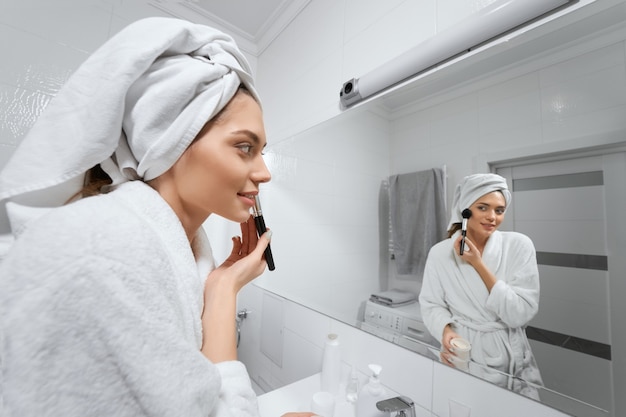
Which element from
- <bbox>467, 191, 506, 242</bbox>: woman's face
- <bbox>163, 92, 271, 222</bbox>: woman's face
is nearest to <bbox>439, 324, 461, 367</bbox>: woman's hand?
<bbox>467, 191, 506, 242</bbox>: woman's face

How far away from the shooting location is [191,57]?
445 mm

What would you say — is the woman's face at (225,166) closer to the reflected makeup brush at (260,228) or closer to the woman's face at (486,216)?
the reflected makeup brush at (260,228)

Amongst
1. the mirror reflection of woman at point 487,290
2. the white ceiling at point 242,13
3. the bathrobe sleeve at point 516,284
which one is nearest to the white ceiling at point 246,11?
the white ceiling at point 242,13

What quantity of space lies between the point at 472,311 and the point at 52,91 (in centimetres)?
167

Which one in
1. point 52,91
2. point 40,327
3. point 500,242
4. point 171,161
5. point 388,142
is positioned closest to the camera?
point 40,327

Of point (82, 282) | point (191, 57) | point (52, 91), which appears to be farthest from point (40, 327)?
point (52, 91)

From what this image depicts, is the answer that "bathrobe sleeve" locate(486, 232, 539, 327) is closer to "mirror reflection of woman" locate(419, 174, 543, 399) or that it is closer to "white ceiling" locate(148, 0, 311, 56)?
"mirror reflection of woman" locate(419, 174, 543, 399)

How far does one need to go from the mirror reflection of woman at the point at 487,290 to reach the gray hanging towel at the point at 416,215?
0.03 meters

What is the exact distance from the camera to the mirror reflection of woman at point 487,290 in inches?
20.7

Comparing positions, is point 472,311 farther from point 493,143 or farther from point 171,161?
point 171,161

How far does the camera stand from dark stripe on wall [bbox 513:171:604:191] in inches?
18.4

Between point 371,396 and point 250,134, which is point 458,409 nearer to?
point 371,396

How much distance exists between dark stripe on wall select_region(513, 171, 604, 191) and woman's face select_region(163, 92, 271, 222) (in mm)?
536

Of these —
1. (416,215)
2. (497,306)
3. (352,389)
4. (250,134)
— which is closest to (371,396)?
(352,389)
